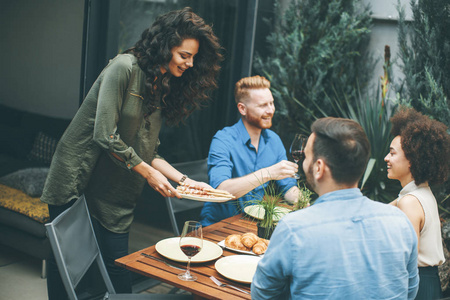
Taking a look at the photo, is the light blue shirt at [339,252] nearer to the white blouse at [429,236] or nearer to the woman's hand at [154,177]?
the white blouse at [429,236]

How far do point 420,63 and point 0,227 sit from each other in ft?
11.3

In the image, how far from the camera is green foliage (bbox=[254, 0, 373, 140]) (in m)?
4.10

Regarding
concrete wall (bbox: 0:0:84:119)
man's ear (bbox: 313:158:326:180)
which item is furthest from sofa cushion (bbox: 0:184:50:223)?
man's ear (bbox: 313:158:326:180)

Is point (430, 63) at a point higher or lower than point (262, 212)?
higher

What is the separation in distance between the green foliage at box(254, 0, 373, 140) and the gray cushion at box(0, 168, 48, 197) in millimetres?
2098

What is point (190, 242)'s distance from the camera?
5.46ft

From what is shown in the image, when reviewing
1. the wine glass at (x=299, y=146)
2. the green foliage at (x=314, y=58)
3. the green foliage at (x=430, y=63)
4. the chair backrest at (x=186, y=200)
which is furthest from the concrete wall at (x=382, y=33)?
the wine glass at (x=299, y=146)

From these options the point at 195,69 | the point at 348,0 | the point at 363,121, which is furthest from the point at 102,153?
the point at 348,0

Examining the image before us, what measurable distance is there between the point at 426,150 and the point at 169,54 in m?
1.26

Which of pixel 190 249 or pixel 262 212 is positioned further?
pixel 262 212

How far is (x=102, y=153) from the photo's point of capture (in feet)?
7.55

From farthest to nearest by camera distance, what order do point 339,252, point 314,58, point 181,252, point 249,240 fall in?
point 314,58, point 249,240, point 181,252, point 339,252

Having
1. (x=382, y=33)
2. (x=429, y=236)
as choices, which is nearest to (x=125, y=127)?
(x=429, y=236)

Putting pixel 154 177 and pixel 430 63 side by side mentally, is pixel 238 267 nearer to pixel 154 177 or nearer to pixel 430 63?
pixel 154 177
